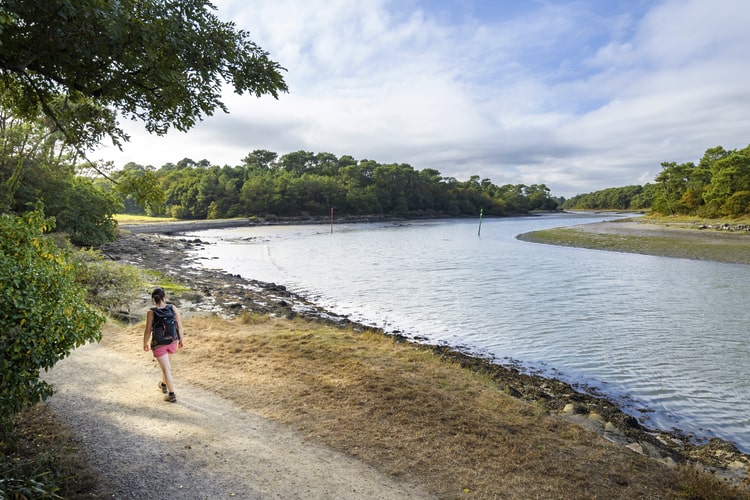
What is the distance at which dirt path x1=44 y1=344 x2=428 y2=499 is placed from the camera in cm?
509

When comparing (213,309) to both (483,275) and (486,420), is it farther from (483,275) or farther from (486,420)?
(483,275)

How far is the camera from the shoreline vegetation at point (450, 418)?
18.7 feet

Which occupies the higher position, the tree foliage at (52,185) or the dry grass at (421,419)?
the tree foliage at (52,185)

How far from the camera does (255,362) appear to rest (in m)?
9.53

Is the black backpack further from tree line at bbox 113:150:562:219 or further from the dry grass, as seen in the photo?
tree line at bbox 113:150:562:219

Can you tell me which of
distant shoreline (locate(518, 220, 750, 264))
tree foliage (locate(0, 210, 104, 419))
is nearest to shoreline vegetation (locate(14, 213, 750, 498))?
tree foliage (locate(0, 210, 104, 419))

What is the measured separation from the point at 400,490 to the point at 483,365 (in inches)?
277

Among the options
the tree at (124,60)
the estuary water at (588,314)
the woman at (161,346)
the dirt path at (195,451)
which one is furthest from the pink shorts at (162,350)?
the estuary water at (588,314)

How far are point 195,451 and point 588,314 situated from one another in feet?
54.6

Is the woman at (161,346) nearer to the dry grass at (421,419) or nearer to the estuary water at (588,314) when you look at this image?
the dry grass at (421,419)

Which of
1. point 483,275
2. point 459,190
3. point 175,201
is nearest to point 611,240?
point 483,275

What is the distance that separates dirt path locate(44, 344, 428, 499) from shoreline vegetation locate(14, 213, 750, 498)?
0.39 m

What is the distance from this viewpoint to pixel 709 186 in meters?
76.0

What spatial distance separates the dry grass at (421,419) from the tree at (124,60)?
5.05 metres
